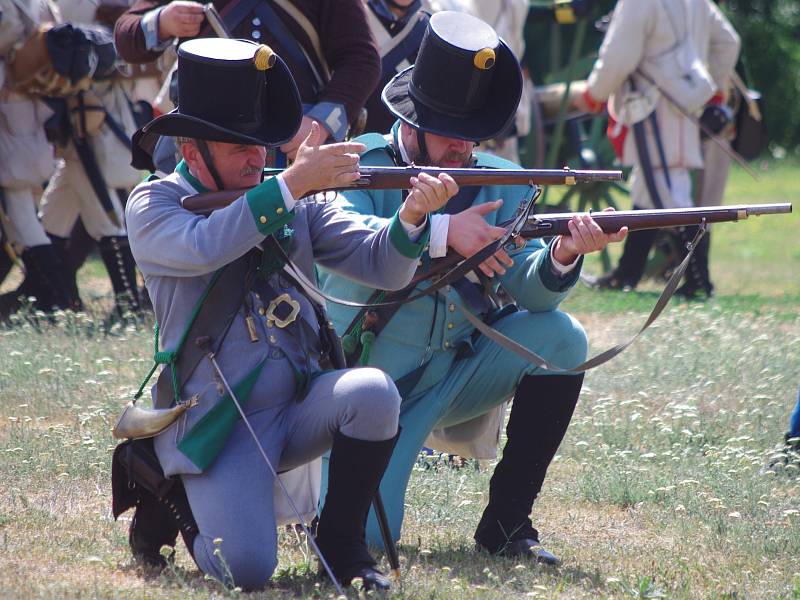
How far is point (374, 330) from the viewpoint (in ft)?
15.3

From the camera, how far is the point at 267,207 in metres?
3.66

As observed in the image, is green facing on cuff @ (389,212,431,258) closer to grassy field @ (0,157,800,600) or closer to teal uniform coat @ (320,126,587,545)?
teal uniform coat @ (320,126,587,545)

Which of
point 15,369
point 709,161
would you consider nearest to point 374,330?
point 15,369

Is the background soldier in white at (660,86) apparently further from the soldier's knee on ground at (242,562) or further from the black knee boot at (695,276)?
the soldier's knee on ground at (242,562)

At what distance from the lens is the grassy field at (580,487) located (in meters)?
4.11

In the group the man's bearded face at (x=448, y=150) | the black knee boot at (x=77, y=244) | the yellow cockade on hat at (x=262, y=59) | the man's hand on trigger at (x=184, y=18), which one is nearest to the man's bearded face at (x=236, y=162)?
the yellow cockade on hat at (x=262, y=59)

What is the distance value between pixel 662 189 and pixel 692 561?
17.8 ft

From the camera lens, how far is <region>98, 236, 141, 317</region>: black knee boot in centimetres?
831

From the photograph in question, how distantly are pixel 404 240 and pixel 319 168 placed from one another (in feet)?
1.12

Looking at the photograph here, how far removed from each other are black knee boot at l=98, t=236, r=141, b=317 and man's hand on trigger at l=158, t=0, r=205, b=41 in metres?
3.11

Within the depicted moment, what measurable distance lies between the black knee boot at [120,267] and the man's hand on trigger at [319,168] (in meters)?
4.65

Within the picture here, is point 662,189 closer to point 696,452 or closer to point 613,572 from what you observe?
point 696,452

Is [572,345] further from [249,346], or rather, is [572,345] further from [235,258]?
[235,258]

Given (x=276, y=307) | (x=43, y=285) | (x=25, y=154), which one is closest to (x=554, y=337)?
(x=276, y=307)
